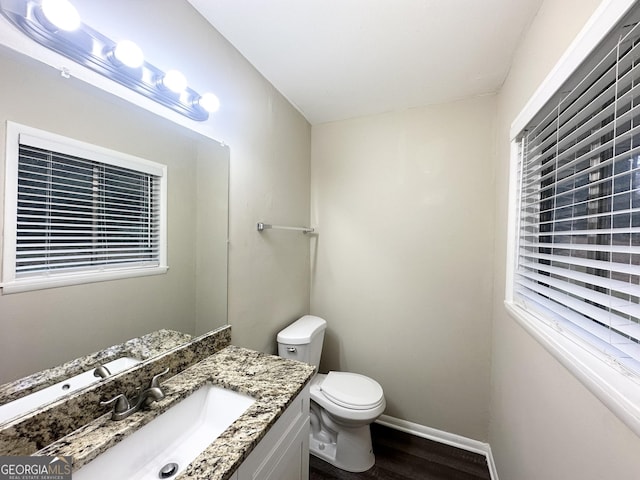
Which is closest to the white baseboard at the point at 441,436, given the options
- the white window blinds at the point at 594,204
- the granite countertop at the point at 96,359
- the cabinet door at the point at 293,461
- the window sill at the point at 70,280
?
the cabinet door at the point at 293,461

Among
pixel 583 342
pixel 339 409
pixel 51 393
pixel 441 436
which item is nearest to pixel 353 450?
pixel 339 409

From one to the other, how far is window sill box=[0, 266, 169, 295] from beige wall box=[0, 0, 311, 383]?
2 cm

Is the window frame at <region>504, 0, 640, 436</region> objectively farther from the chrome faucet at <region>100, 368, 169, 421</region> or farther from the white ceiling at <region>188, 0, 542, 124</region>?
the chrome faucet at <region>100, 368, 169, 421</region>

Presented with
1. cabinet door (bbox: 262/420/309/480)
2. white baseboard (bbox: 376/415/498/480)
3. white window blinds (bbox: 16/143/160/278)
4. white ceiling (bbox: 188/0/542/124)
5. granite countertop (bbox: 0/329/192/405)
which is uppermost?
white ceiling (bbox: 188/0/542/124)

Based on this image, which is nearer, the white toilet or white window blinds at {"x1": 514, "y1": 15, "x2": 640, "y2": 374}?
white window blinds at {"x1": 514, "y1": 15, "x2": 640, "y2": 374}

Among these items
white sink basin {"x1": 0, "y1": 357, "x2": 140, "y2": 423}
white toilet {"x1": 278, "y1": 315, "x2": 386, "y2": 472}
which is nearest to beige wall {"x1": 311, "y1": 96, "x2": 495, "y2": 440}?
white toilet {"x1": 278, "y1": 315, "x2": 386, "y2": 472}

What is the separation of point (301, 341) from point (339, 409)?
1.47 ft

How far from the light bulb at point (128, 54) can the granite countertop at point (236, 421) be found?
3.75 feet

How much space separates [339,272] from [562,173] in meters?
1.44

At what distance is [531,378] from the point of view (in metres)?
1.01

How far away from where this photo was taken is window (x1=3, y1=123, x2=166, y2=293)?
644 millimetres

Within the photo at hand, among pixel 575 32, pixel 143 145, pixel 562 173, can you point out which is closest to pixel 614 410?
pixel 562 173

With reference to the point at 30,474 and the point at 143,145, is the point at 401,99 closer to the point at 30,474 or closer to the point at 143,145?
the point at 143,145

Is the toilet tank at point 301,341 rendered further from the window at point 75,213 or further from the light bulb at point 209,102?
the light bulb at point 209,102
